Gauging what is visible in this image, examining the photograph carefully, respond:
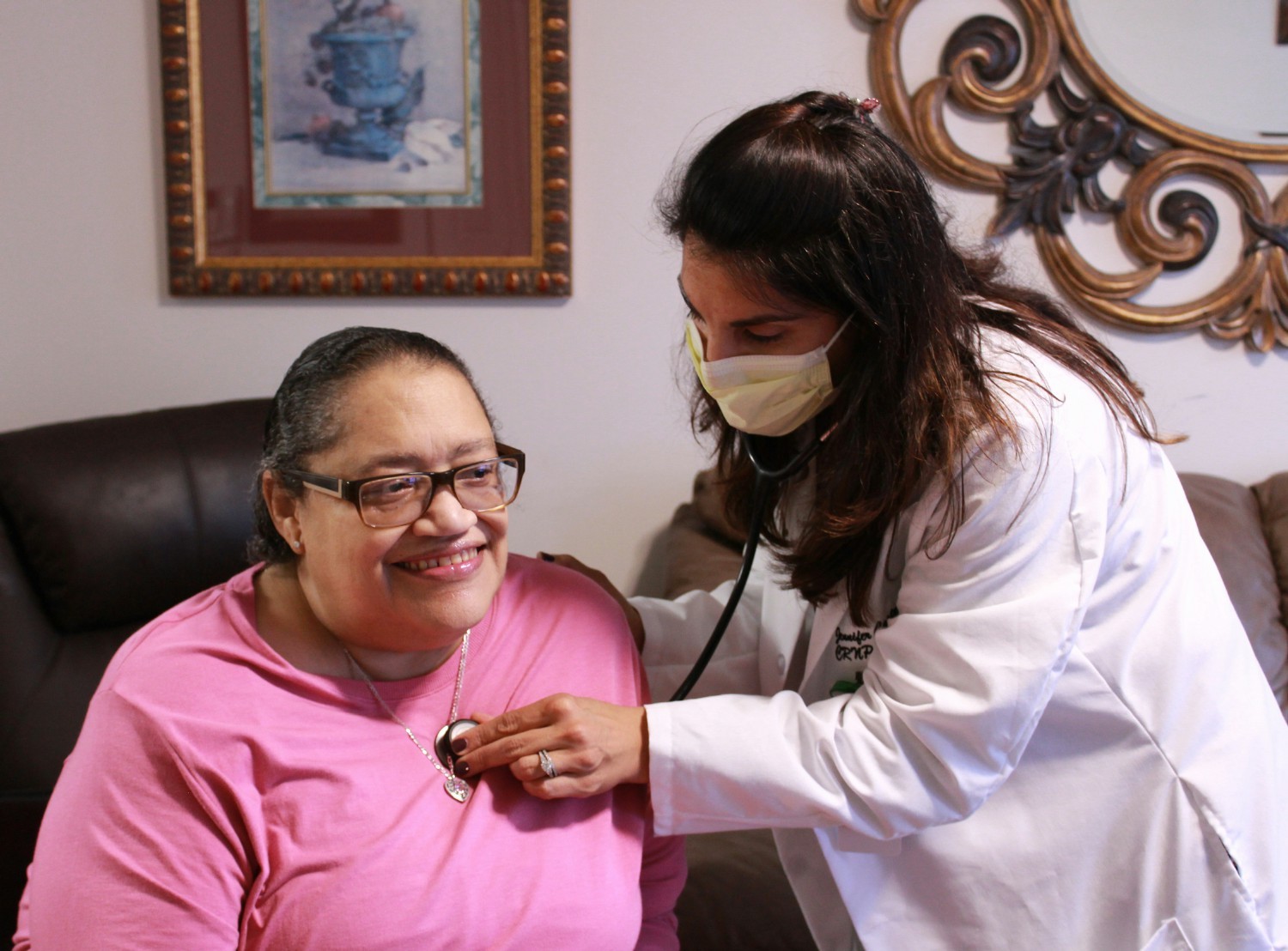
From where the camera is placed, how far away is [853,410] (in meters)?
1.15

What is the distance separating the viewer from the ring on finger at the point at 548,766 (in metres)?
1.09

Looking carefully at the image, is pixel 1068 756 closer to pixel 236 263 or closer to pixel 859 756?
pixel 859 756

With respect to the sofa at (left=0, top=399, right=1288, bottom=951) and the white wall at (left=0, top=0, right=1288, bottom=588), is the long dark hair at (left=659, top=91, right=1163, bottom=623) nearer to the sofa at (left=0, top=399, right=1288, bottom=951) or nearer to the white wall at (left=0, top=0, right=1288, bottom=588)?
the sofa at (left=0, top=399, right=1288, bottom=951)

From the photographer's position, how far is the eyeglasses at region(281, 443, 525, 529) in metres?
1.08

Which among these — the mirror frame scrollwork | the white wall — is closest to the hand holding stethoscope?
the white wall

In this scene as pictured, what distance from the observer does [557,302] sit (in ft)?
A: 7.09

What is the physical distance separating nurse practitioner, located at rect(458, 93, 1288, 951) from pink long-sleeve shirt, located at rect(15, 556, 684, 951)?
0.25 feet

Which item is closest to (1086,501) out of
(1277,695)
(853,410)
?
(853,410)

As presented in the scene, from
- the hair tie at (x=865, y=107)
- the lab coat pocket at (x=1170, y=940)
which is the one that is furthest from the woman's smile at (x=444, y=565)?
the lab coat pocket at (x=1170, y=940)

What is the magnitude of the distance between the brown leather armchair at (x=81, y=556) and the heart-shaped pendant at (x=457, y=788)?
785 millimetres

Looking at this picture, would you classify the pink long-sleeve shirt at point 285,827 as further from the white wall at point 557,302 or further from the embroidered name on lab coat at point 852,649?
the white wall at point 557,302

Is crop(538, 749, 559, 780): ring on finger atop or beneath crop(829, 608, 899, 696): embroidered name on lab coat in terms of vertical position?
beneath

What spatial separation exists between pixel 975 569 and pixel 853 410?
0.21 metres

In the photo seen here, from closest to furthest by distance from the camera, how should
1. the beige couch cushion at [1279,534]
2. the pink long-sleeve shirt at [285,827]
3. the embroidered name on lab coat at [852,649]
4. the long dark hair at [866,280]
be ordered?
the pink long-sleeve shirt at [285,827], the long dark hair at [866,280], the embroidered name on lab coat at [852,649], the beige couch cushion at [1279,534]
